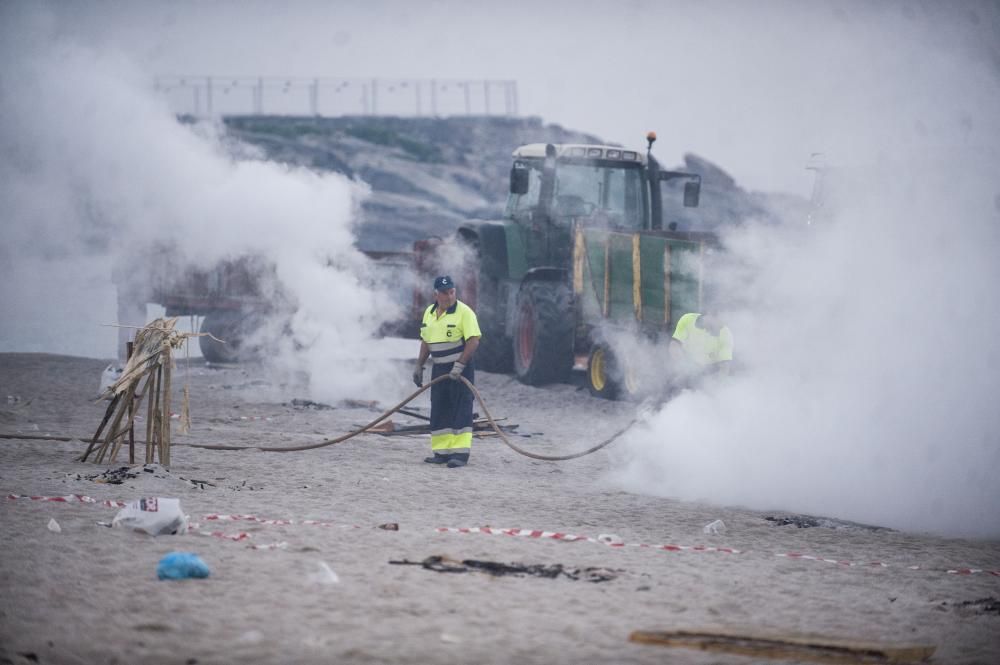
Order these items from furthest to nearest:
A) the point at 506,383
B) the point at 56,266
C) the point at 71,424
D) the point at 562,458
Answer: the point at 56,266 → the point at 506,383 → the point at 71,424 → the point at 562,458

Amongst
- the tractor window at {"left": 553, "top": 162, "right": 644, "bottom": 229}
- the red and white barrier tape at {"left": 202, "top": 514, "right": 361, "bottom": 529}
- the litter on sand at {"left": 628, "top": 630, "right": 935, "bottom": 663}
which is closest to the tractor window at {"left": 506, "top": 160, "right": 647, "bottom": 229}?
the tractor window at {"left": 553, "top": 162, "right": 644, "bottom": 229}

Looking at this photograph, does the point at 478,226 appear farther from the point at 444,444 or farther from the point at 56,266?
the point at 56,266

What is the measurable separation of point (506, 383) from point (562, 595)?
39.3ft

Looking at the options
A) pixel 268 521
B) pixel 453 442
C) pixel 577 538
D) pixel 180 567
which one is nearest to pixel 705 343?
pixel 453 442

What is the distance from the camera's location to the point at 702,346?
10.8 m

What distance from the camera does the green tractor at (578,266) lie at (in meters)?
14.7

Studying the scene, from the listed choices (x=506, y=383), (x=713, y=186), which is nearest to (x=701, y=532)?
(x=506, y=383)

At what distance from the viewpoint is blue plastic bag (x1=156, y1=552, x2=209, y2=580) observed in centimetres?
554

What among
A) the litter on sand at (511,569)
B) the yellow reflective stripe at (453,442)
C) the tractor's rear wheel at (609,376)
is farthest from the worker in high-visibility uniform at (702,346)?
the litter on sand at (511,569)

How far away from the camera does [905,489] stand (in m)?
8.71

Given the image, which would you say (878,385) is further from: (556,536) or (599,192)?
(599,192)

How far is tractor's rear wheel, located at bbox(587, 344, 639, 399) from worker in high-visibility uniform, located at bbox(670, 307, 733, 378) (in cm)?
377

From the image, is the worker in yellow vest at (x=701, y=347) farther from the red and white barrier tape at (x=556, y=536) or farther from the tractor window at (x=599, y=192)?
the tractor window at (x=599, y=192)

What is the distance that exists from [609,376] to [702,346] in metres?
4.53
